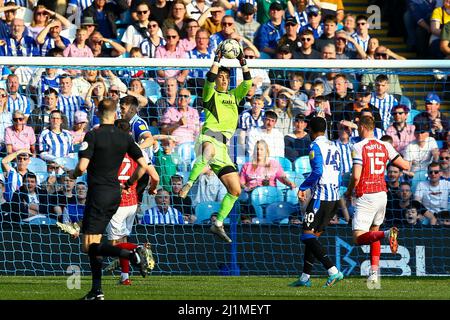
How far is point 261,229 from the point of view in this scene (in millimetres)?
15812

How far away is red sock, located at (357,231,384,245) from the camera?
43.1 feet

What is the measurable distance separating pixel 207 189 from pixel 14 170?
272 centimetres

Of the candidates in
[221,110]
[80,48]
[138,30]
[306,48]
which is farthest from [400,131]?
[80,48]

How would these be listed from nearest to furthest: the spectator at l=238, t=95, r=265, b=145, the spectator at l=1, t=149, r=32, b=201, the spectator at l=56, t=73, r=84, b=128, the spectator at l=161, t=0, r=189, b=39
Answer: the spectator at l=1, t=149, r=32, b=201 → the spectator at l=56, t=73, r=84, b=128 → the spectator at l=238, t=95, r=265, b=145 → the spectator at l=161, t=0, r=189, b=39

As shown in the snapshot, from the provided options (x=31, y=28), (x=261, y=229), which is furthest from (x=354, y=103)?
(x=31, y=28)

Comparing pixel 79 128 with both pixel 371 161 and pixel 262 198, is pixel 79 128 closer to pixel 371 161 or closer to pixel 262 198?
pixel 262 198

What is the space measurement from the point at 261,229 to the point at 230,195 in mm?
1532

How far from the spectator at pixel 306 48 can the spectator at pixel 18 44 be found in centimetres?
423

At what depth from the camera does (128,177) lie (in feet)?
44.1

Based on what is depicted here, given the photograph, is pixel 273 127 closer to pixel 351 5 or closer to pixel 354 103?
pixel 354 103

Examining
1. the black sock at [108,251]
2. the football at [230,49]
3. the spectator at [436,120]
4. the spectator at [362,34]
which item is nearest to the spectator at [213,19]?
the spectator at [362,34]

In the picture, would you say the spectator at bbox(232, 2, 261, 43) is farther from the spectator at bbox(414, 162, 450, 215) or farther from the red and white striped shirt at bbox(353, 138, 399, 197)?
the red and white striped shirt at bbox(353, 138, 399, 197)

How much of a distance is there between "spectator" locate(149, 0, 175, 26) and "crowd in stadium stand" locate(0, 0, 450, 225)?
24mm

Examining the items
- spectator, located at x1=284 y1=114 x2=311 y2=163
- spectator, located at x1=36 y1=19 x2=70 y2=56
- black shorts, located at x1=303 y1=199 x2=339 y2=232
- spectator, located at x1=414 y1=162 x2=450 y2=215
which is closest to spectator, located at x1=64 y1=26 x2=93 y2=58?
spectator, located at x1=36 y1=19 x2=70 y2=56
